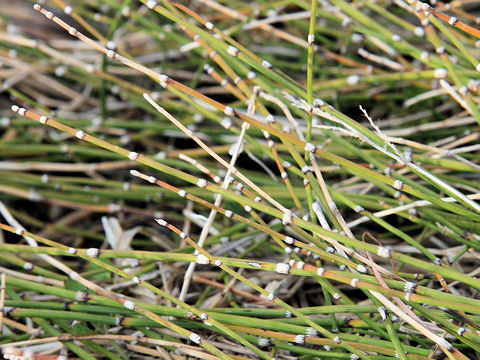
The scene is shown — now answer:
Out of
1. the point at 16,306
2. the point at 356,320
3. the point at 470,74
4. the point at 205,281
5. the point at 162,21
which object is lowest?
the point at 16,306

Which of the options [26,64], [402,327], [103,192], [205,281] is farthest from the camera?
[26,64]

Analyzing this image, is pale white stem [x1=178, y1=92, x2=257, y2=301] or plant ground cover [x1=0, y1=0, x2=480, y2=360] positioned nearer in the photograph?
plant ground cover [x1=0, y1=0, x2=480, y2=360]

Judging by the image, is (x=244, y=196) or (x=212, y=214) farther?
(x=212, y=214)

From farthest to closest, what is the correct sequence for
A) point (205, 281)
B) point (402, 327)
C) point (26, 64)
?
1. point (26, 64)
2. point (205, 281)
3. point (402, 327)

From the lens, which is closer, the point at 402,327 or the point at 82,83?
the point at 402,327

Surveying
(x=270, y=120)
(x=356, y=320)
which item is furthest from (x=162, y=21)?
(x=356, y=320)

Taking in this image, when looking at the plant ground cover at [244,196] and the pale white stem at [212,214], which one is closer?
the plant ground cover at [244,196]

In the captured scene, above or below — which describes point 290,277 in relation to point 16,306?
above

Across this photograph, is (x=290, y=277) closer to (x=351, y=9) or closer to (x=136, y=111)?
(x=351, y=9)
